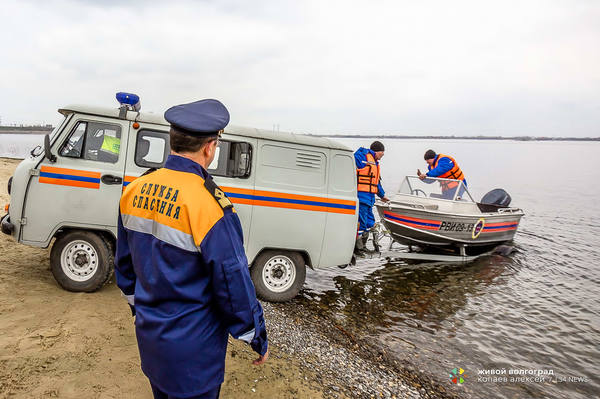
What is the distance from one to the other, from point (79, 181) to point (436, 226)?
8965mm

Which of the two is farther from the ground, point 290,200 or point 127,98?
point 127,98

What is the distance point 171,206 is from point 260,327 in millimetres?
830

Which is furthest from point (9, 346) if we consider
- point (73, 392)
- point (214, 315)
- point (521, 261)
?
point (521, 261)

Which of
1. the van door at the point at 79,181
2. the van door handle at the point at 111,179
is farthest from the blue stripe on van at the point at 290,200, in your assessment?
the van door at the point at 79,181

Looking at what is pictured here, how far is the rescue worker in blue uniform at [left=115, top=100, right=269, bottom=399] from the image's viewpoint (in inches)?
72.2

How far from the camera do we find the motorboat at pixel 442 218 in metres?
10.6

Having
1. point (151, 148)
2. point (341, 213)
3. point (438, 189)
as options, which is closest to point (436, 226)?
point (438, 189)

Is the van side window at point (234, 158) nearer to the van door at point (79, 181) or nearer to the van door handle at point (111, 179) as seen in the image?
the van door handle at point (111, 179)

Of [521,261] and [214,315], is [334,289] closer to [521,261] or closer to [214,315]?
[214,315]

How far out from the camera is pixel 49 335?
4.15 metres

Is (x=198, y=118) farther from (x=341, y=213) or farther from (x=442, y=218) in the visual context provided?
(x=442, y=218)

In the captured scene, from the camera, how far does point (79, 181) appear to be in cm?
545

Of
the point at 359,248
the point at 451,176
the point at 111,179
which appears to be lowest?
the point at 359,248

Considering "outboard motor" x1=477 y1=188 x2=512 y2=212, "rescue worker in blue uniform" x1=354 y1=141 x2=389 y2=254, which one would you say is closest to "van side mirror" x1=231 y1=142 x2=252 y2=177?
"rescue worker in blue uniform" x1=354 y1=141 x2=389 y2=254
